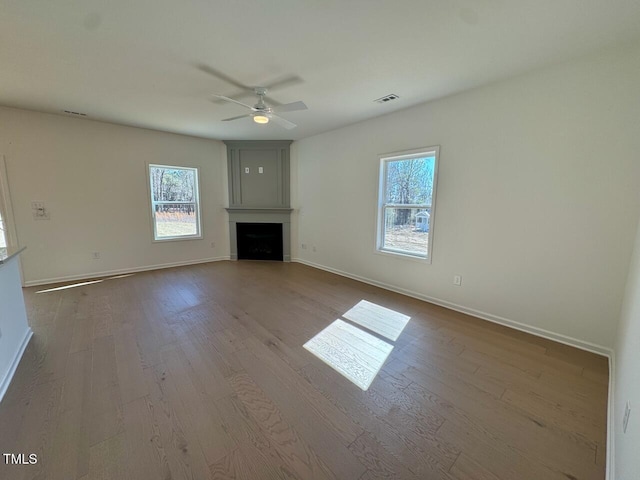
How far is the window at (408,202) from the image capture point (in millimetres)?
3439

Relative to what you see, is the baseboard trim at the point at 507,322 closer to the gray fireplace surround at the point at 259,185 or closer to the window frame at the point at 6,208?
the gray fireplace surround at the point at 259,185

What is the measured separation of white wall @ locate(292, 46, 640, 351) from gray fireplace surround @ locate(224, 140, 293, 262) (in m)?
2.58

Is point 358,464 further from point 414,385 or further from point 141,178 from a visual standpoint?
point 141,178

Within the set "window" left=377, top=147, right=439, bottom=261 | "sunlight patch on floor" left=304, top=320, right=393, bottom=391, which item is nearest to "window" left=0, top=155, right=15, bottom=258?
"sunlight patch on floor" left=304, top=320, right=393, bottom=391

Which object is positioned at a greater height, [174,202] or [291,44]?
[291,44]

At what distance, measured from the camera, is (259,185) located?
571 cm

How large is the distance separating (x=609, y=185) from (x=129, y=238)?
6436 millimetres

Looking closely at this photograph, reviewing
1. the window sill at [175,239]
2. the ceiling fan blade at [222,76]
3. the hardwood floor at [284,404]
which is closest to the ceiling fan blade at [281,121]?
the ceiling fan blade at [222,76]

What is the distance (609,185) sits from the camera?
2168mm

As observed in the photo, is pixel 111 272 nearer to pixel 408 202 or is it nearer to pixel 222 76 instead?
pixel 222 76

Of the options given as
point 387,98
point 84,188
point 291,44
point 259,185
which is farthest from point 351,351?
point 84,188

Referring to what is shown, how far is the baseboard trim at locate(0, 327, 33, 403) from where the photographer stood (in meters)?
1.77

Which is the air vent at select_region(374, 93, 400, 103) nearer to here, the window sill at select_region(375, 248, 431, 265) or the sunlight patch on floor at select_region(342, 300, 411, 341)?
the window sill at select_region(375, 248, 431, 265)

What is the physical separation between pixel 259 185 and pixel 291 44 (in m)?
3.78
